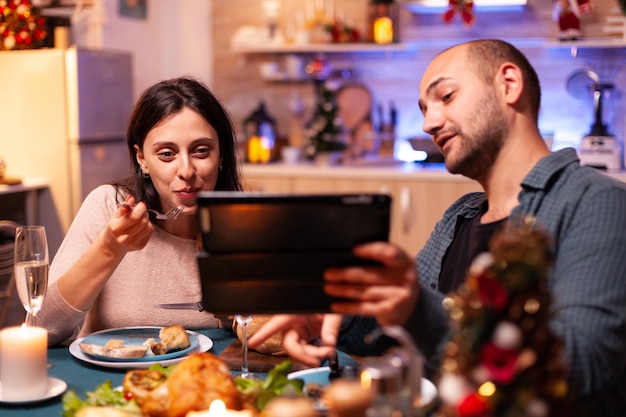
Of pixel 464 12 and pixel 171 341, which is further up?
pixel 464 12

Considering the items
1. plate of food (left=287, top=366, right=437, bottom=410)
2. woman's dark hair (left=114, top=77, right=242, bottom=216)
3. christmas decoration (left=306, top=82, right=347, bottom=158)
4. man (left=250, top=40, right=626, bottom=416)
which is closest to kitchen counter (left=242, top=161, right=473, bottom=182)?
christmas decoration (left=306, top=82, right=347, bottom=158)

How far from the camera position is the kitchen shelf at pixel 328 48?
446 cm

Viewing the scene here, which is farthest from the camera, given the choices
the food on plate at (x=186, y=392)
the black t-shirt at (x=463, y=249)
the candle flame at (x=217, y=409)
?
the black t-shirt at (x=463, y=249)

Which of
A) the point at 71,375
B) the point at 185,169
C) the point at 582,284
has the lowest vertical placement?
the point at 71,375

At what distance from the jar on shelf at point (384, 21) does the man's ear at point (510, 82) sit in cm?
297

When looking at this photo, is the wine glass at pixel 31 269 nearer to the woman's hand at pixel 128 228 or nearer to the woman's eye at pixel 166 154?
the woman's hand at pixel 128 228

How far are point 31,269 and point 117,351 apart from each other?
0.23 m

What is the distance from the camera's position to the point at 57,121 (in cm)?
400

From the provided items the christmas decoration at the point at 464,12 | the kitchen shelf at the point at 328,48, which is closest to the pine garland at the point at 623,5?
the christmas decoration at the point at 464,12

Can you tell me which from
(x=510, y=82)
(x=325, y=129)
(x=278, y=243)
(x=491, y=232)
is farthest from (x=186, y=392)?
(x=325, y=129)

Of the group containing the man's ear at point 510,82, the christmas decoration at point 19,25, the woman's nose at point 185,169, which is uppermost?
the christmas decoration at point 19,25

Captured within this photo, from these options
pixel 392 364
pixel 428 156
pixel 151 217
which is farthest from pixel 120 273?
pixel 392 364

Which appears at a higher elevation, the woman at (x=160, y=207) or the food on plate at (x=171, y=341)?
the woman at (x=160, y=207)

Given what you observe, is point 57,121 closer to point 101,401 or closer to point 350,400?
point 101,401
